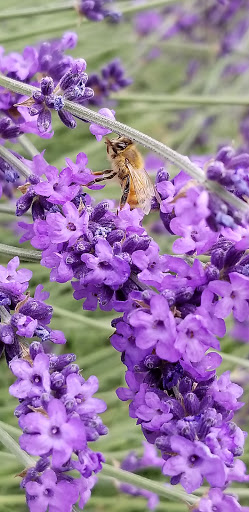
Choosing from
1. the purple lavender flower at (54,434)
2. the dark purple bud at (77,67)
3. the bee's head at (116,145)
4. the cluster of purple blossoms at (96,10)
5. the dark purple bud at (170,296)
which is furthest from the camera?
the cluster of purple blossoms at (96,10)

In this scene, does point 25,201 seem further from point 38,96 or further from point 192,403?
point 192,403

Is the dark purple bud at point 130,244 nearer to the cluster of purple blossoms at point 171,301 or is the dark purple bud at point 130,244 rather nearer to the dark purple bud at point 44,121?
the cluster of purple blossoms at point 171,301

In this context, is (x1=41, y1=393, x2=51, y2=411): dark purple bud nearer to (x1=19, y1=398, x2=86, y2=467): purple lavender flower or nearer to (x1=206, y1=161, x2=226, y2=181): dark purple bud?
(x1=19, y1=398, x2=86, y2=467): purple lavender flower

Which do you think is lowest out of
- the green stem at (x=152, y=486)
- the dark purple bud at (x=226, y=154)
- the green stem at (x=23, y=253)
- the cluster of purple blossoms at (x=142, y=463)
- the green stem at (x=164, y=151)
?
the cluster of purple blossoms at (x=142, y=463)

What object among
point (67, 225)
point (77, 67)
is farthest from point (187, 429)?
point (77, 67)

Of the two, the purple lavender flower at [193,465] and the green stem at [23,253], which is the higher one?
the green stem at [23,253]

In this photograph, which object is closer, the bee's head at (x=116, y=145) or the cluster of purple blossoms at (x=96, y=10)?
the bee's head at (x=116, y=145)

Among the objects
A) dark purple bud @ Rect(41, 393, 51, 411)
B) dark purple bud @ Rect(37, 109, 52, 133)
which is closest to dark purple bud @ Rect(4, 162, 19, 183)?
dark purple bud @ Rect(37, 109, 52, 133)

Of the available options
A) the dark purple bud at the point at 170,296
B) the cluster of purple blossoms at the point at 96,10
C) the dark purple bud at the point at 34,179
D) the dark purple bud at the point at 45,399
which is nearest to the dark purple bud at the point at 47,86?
the dark purple bud at the point at 34,179
